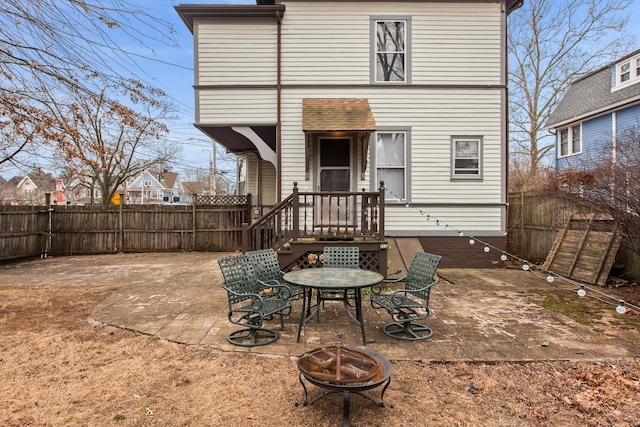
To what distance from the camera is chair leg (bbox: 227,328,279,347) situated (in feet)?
13.6

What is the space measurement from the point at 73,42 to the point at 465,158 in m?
8.29

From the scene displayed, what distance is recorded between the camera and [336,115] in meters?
8.21

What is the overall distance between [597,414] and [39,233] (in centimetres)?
1434

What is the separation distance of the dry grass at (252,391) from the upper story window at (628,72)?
14775mm

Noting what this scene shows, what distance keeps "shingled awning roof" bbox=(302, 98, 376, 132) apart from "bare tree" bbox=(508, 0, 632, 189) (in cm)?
1569

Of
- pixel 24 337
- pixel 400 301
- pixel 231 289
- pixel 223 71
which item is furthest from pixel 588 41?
pixel 24 337

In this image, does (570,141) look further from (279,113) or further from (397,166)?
(279,113)

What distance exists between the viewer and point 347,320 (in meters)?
5.05

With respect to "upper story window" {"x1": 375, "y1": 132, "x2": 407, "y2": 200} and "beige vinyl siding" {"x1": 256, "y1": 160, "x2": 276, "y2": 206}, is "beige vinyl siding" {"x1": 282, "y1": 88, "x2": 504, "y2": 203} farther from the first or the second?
"beige vinyl siding" {"x1": 256, "y1": 160, "x2": 276, "y2": 206}

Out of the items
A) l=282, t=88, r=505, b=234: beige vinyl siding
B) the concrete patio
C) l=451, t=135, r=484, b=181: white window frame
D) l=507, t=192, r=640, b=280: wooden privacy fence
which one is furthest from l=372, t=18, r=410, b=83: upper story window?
the concrete patio

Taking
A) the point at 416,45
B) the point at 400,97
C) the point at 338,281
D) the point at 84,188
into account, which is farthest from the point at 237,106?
the point at 84,188

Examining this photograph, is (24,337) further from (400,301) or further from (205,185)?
(205,185)

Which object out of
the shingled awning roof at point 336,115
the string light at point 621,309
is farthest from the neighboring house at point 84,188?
the string light at point 621,309

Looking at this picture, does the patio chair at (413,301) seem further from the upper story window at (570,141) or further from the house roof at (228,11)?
the upper story window at (570,141)
